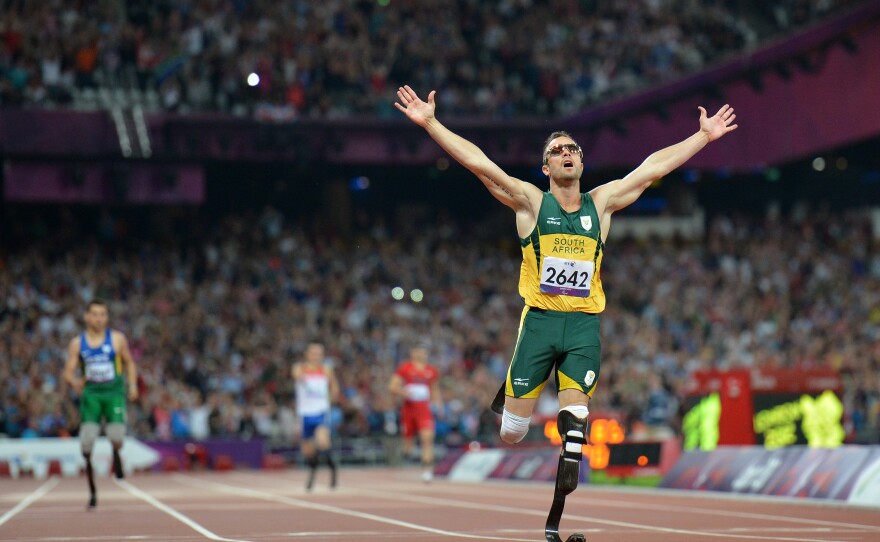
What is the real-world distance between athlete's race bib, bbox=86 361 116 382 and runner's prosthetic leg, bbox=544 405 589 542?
815 centimetres

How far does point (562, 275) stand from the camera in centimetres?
894

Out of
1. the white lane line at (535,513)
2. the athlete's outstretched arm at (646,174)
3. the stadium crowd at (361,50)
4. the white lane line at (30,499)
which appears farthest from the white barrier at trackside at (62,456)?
the athlete's outstretched arm at (646,174)

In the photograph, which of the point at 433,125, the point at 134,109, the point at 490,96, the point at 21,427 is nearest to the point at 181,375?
the point at 21,427

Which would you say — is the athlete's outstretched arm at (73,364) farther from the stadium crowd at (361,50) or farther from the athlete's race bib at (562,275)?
the stadium crowd at (361,50)

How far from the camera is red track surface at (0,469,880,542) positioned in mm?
11008

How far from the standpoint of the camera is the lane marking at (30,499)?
1458 cm

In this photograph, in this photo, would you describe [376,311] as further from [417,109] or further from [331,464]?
[417,109]

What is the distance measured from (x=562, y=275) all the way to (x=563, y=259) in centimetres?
10

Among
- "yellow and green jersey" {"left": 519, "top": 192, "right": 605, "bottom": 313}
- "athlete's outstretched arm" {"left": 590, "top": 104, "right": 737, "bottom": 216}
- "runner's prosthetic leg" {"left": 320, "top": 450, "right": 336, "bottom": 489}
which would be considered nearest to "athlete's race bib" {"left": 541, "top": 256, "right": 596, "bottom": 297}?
"yellow and green jersey" {"left": 519, "top": 192, "right": 605, "bottom": 313}

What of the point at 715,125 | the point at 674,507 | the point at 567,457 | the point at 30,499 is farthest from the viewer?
the point at 30,499

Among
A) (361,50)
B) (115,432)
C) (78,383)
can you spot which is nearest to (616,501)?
(115,432)

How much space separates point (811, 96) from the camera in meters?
31.8

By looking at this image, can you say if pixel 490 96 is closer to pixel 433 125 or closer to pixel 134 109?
pixel 134 109

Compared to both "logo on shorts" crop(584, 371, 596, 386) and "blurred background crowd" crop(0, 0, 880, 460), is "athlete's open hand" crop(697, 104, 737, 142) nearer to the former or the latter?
"logo on shorts" crop(584, 371, 596, 386)
